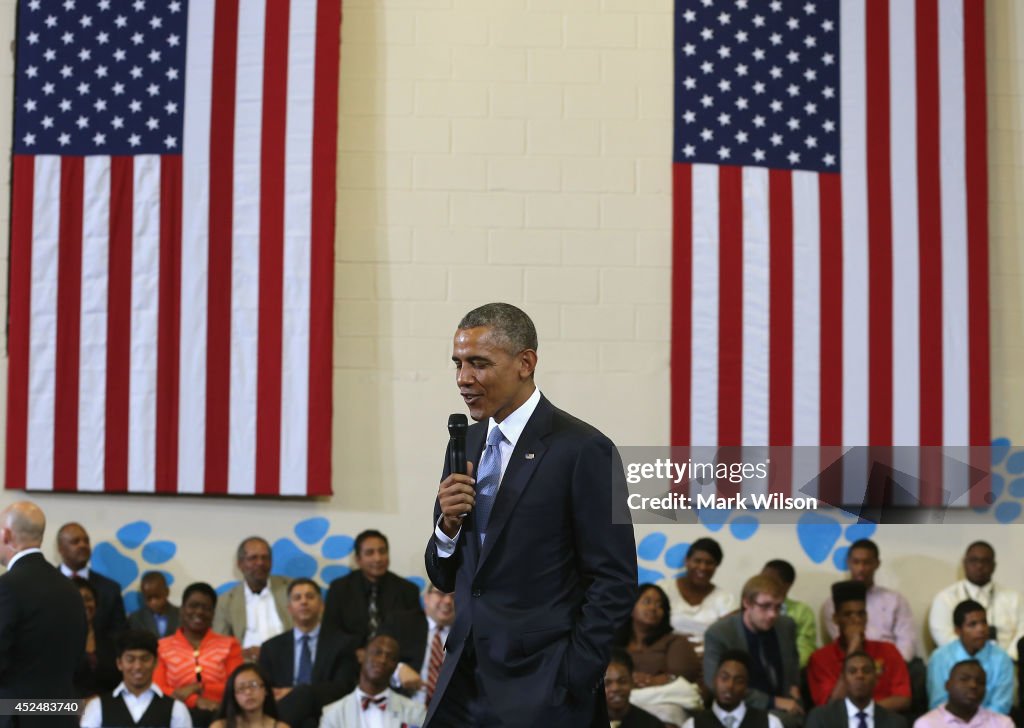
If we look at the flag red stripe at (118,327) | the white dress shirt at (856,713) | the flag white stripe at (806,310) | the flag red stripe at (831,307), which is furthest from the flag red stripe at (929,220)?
the flag red stripe at (118,327)

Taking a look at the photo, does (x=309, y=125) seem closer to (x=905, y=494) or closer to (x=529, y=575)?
(x=905, y=494)

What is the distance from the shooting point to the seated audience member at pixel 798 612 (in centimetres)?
822

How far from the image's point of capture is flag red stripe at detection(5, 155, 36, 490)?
838 centimetres

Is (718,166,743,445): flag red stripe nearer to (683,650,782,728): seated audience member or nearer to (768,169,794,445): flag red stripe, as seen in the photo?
(768,169,794,445): flag red stripe

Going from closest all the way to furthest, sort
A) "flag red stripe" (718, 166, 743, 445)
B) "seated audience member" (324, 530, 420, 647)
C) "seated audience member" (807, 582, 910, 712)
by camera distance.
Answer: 1. "seated audience member" (807, 582, 910, 712)
2. "seated audience member" (324, 530, 420, 647)
3. "flag red stripe" (718, 166, 743, 445)

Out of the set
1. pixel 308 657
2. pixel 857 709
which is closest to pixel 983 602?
pixel 857 709

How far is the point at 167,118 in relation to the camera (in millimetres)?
8625

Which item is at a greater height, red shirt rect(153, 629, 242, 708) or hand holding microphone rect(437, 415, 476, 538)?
hand holding microphone rect(437, 415, 476, 538)

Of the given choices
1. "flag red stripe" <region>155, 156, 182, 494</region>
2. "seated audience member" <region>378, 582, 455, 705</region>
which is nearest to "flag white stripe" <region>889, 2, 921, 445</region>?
"seated audience member" <region>378, 582, 455, 705</region>

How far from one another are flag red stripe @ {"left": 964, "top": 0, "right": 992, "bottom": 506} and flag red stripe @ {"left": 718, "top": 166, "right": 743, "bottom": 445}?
57.5 inches

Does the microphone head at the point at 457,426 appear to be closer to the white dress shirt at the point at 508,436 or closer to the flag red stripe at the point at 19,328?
the white dress shirt at the point at 508,436

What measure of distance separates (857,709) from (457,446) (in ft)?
14.9

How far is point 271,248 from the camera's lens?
8531 millimetres

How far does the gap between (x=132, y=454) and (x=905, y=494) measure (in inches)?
188
